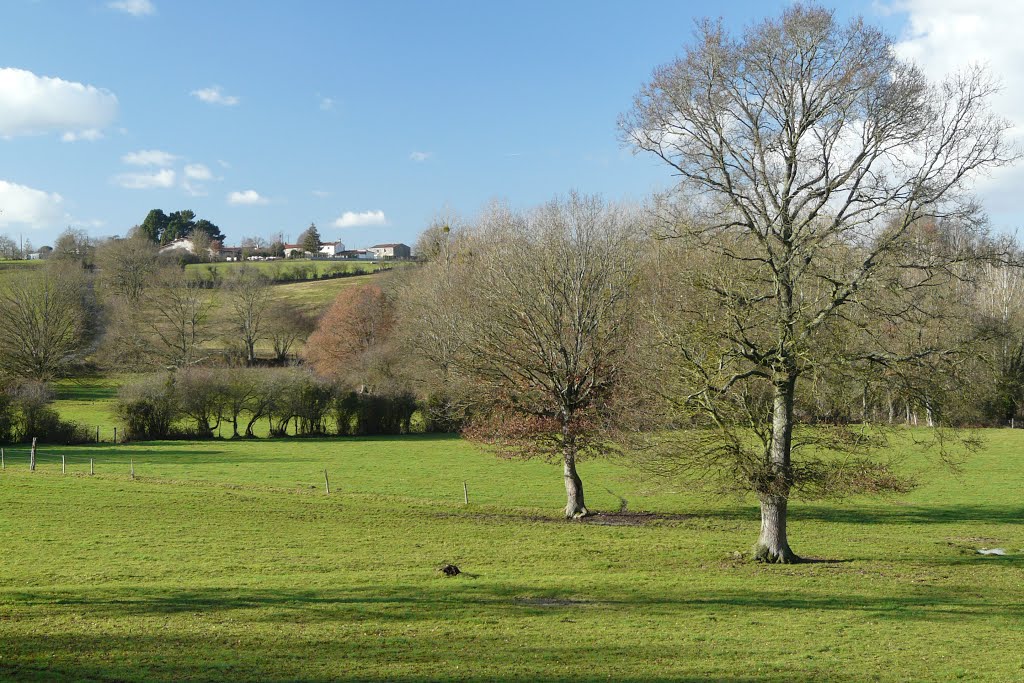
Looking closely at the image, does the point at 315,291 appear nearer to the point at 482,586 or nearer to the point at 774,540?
the point at 774,540

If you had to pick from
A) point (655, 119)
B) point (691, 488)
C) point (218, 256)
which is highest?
point (218, 256)

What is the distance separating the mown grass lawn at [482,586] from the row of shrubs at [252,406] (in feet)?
72.2

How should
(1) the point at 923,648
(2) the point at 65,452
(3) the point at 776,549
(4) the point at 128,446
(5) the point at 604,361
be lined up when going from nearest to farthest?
(1) the point at 923,648 < (3) the point at 776,549 < (5) the point at 604,361 < (2) the point at 65,452 < (4) the point at 128,446

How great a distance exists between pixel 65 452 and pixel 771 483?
4451 centimetres

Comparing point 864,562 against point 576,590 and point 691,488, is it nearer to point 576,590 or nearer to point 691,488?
point 691,488

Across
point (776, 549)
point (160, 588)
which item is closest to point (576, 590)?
point (776, 549)

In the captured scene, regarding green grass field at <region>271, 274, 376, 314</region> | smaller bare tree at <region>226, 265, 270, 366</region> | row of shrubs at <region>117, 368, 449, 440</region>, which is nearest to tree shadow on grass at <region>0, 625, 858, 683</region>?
row of shrubs at <region>117, 368, 449, 440</region>

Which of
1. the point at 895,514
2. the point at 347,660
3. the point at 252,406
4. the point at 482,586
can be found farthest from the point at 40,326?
the point at 347,660

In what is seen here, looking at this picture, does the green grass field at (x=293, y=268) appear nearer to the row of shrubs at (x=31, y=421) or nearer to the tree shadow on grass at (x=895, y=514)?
the row of shrubs at (x=31, y=421)

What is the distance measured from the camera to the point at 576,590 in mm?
19281

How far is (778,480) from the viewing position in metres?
21.4

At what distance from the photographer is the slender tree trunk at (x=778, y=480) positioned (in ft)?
70.6

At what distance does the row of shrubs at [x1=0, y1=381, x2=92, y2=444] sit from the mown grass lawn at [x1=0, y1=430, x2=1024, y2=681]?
17231 millimetres

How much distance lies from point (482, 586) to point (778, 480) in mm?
8314
